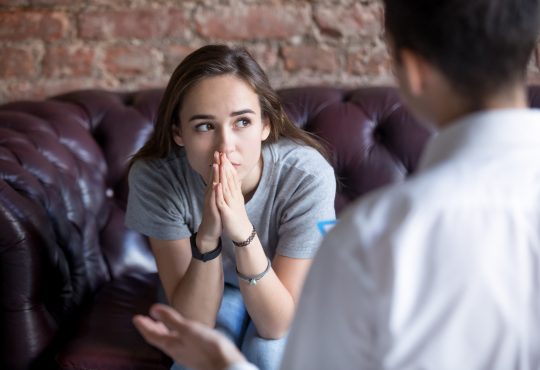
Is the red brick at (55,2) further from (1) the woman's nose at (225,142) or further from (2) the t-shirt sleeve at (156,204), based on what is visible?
(1) the woman's nose at (225,142)

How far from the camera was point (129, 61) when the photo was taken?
2531 mm

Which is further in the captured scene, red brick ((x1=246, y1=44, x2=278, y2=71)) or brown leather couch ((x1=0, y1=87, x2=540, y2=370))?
red brick ((x1=246, y1=44, x2=278, y2=71))

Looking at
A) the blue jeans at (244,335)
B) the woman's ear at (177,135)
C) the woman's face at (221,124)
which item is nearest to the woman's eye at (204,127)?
the woman's face at (221,124)

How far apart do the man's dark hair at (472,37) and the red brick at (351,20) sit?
1667 mm

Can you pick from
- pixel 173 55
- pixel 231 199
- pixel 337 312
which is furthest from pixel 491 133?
pixel 173 55

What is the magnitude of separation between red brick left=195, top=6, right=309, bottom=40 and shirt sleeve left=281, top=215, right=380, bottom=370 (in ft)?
5.85

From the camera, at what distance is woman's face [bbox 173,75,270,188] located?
160cm

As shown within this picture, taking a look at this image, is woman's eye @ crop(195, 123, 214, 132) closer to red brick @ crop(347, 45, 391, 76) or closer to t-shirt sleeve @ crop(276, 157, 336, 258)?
t-shirt sleeve @ crop(276, 157, 336, 258)

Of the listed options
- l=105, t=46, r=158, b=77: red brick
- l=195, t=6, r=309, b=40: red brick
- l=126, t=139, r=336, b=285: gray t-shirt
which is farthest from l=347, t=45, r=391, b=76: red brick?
l=126, t=139, r=336, b=285: gray t-shirt

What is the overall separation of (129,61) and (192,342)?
1.74 metres

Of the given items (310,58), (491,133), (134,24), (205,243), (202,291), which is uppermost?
(491,133)

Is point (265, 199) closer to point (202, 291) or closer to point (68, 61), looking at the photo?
point (202, 291)

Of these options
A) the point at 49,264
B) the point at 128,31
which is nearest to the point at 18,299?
the point at 49,264

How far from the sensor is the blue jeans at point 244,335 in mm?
1570
